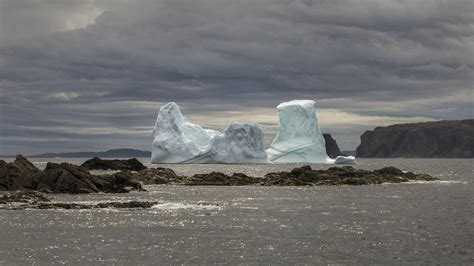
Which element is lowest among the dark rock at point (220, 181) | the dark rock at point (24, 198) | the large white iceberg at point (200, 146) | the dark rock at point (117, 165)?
the dark rock at point (24, 198)

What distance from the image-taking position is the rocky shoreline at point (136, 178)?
190 feet

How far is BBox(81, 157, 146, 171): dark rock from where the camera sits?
338 ft

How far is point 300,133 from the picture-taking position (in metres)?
121

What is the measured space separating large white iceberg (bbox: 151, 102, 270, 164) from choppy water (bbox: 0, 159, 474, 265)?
58.5 m

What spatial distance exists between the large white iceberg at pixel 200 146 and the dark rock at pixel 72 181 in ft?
165

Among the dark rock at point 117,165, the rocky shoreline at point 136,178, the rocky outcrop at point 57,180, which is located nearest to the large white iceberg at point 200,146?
the dark rock at point 117,165

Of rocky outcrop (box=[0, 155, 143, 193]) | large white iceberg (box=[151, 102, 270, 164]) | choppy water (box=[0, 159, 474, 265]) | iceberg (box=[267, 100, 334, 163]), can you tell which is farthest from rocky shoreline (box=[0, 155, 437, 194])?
iceberg (box=[267, 100, 334, 163])

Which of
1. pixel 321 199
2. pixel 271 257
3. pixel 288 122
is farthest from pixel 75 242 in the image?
pixel 288 122

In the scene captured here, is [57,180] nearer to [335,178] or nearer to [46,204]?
[46,204]

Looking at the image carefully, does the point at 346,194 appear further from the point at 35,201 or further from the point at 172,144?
the point at 172,144

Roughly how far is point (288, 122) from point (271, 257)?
95328 mm

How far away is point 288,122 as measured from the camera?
12088cm

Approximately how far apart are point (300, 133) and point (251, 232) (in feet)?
288

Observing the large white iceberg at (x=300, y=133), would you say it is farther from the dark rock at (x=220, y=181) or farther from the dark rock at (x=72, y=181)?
the dark rock at (x=72, y=181)
